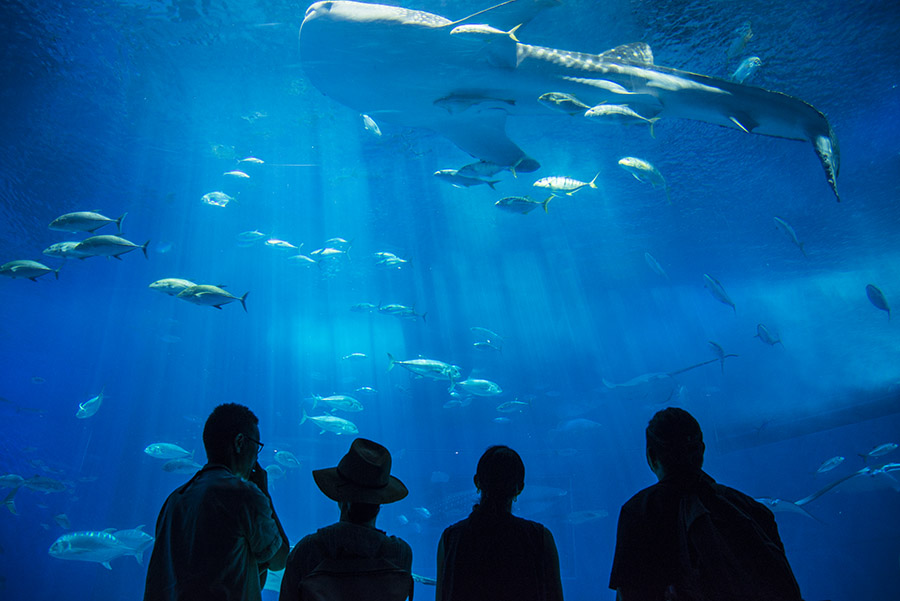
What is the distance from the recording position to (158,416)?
26.3m

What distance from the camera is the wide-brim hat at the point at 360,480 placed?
1.71m

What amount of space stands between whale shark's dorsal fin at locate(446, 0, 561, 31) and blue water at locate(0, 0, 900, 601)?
244cm

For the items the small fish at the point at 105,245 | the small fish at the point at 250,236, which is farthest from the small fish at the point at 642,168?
the small fish at the point at 250,236

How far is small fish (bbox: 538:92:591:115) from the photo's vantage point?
4500 mm

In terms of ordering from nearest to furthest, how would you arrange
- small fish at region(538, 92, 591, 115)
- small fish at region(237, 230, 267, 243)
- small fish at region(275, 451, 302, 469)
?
small fish at region(538, 92, 591, 115), small fish at region(237, 230, 267, 243), small fish at region(275, 451, 302, 469)

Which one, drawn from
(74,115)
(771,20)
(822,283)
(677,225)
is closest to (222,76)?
(74,115)

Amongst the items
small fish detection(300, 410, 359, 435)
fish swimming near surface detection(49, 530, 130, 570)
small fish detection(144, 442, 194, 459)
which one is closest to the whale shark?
small fish detection(300, 410, 359, 435)

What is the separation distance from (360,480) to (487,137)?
15.9 ft

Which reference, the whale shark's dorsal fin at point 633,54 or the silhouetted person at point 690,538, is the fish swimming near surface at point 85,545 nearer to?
the silhouetted person at point 690,538

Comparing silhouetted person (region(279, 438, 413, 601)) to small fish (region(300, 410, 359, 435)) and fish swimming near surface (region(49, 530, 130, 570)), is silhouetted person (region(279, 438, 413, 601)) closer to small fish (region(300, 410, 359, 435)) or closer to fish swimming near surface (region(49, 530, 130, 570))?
small fish (region(300, 410, 359, 435))

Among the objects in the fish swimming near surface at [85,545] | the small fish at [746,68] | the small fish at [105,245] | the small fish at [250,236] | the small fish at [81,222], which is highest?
the small fish at [250,236]

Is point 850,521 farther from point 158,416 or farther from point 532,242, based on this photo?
point 158,416

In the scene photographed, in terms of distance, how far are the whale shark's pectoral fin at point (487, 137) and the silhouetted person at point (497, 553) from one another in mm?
4422

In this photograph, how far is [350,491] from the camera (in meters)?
1.71
